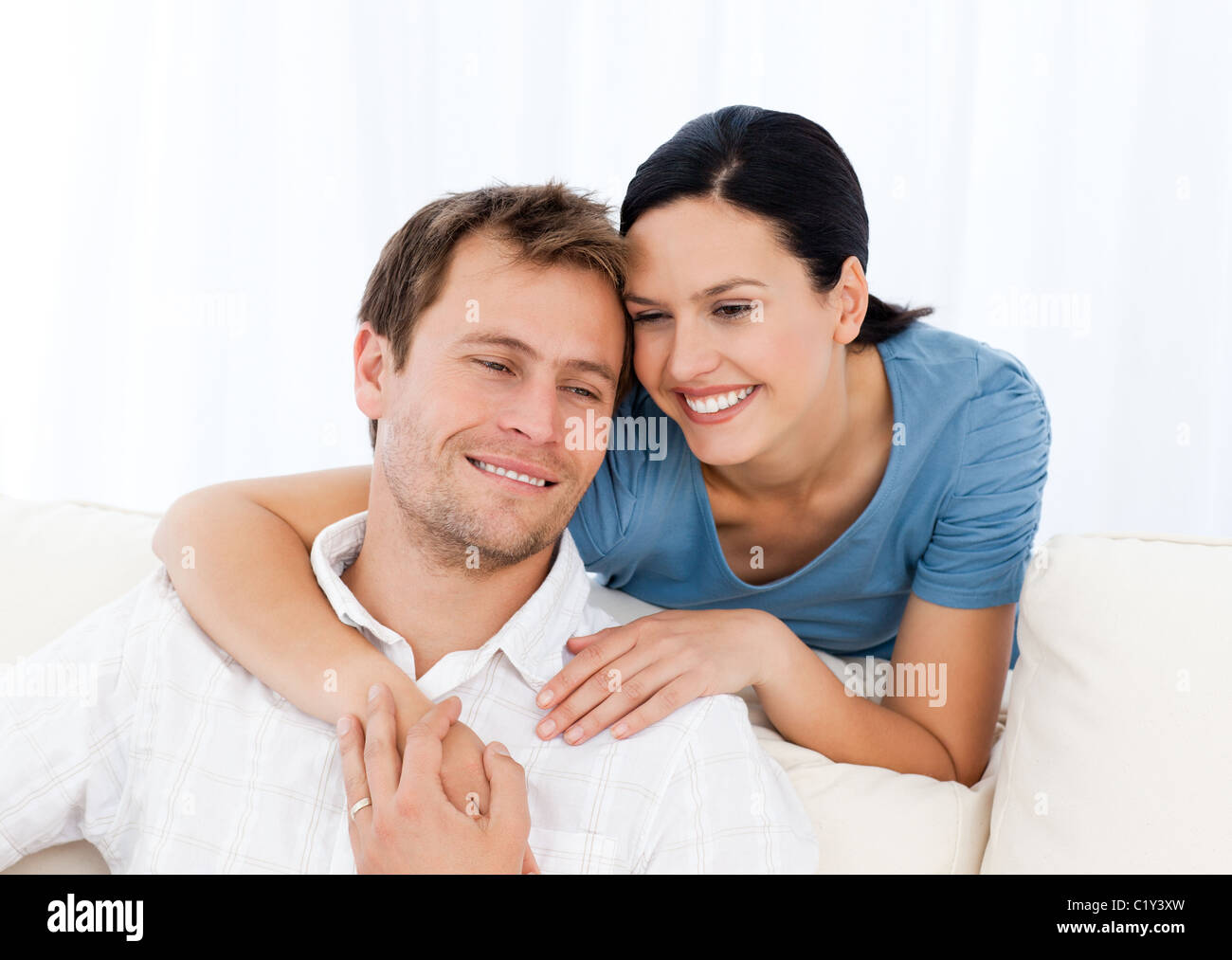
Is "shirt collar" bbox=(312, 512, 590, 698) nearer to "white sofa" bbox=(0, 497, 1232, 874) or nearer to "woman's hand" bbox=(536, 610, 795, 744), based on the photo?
"woman's hand" bbox=(536, 610, 795, 744)

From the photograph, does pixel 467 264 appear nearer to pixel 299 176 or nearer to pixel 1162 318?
pixel 299 176

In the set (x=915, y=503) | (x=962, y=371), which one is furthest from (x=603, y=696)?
(x=962, y=371)

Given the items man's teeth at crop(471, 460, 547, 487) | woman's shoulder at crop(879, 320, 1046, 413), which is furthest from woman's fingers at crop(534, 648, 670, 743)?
woman's shoulder at crop(879, 320, 1046, 413)

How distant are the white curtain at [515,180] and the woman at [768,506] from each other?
90cm

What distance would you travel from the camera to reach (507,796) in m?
1.03

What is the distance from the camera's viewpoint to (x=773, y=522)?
1.64 metres

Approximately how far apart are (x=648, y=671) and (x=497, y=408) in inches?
13.0

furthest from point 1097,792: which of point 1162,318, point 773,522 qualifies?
point 1162,318

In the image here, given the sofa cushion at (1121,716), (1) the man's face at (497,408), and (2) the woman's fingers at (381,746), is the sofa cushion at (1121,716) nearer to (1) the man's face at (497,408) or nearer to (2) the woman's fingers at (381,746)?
(1) the man's face at (497,408)

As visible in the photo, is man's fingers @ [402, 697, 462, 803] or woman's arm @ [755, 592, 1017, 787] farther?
woman's arm @ [755, 592, 1017, 787]

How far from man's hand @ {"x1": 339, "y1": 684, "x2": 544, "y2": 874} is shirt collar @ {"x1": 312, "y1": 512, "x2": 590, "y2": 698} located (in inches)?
4.6

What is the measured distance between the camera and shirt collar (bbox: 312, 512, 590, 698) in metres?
1.20

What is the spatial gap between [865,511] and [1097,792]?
0.53 metres

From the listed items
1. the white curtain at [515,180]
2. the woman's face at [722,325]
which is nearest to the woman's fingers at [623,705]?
the woman's face at [722,325]
